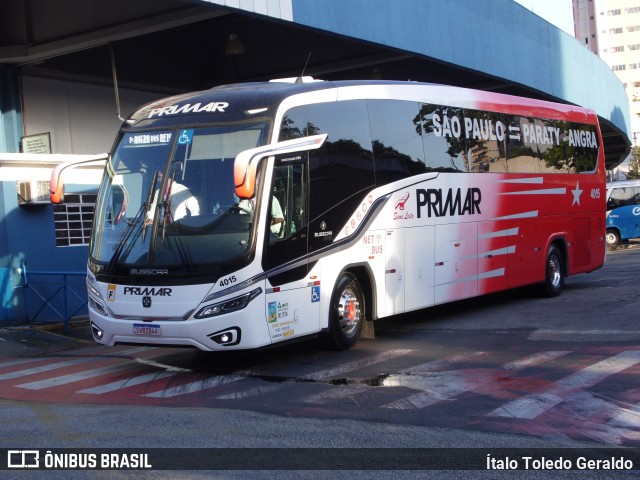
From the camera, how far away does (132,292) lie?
10.0 metres

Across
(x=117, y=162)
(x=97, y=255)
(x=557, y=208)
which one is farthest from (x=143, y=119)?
(x=557, y=208)

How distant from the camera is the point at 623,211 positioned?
1352 inches

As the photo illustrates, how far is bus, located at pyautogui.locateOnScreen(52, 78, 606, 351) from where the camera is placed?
9781 mm

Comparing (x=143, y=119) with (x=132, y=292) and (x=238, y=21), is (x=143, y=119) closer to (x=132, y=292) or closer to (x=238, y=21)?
(x=132, y=292)

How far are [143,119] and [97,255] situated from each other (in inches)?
75.0

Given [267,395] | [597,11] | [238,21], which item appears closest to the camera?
[267,395]

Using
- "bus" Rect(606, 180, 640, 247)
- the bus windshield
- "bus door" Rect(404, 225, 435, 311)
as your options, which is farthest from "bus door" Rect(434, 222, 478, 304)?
"bus" Rect(606, 180, 640, 247)

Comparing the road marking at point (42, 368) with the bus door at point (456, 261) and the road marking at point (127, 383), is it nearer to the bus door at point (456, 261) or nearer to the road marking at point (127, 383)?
the road marking at point (127, 383)

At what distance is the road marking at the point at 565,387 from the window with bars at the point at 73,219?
37.4 feet

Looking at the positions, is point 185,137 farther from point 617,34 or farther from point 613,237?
point 617,34

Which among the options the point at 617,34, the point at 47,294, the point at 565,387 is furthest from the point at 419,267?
the point at 617,34

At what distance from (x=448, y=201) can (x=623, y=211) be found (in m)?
23.3

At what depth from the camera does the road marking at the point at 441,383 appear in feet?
27.7

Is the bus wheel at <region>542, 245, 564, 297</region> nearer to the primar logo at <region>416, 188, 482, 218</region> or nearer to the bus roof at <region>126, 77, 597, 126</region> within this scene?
the primar logo at <region>416, 188, 482, 218</region>
